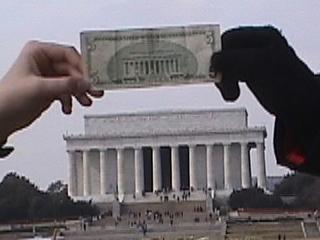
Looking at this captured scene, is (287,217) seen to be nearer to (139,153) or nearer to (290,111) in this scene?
(139,153)

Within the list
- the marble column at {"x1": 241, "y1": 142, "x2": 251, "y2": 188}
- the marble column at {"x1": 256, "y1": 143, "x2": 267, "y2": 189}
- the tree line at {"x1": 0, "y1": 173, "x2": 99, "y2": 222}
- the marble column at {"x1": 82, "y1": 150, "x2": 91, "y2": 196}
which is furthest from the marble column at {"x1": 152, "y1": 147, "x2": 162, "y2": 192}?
the tree line at {"x1": 0, "y1": 173, "x2": 99, "y2": 222}

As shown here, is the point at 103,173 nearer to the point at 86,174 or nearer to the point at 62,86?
→ the point at 86,174

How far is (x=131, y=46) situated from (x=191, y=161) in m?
59.8

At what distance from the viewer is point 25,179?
186 ft

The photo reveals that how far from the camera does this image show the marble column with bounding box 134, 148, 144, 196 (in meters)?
60.4

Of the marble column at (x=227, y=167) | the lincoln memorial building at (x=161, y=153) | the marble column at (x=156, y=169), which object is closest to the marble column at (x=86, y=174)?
the lincoln memorial building at (x=161, y=153)

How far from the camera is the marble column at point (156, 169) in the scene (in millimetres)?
60875

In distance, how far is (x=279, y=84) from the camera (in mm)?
1522

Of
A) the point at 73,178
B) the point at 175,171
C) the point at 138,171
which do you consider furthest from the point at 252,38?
the point at 175,171

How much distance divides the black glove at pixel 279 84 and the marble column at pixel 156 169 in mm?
58909

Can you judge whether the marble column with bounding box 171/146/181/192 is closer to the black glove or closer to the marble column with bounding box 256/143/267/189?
the marble column with bounding box 256/143/267/189

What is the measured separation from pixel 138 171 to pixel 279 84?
60388 mm

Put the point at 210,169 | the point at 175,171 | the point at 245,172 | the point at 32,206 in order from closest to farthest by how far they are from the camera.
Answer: the point at 32,206 < the point at 245,172 < the point at 210,169 < the point at 175,171

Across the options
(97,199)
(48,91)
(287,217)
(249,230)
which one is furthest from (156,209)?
(48,91)
